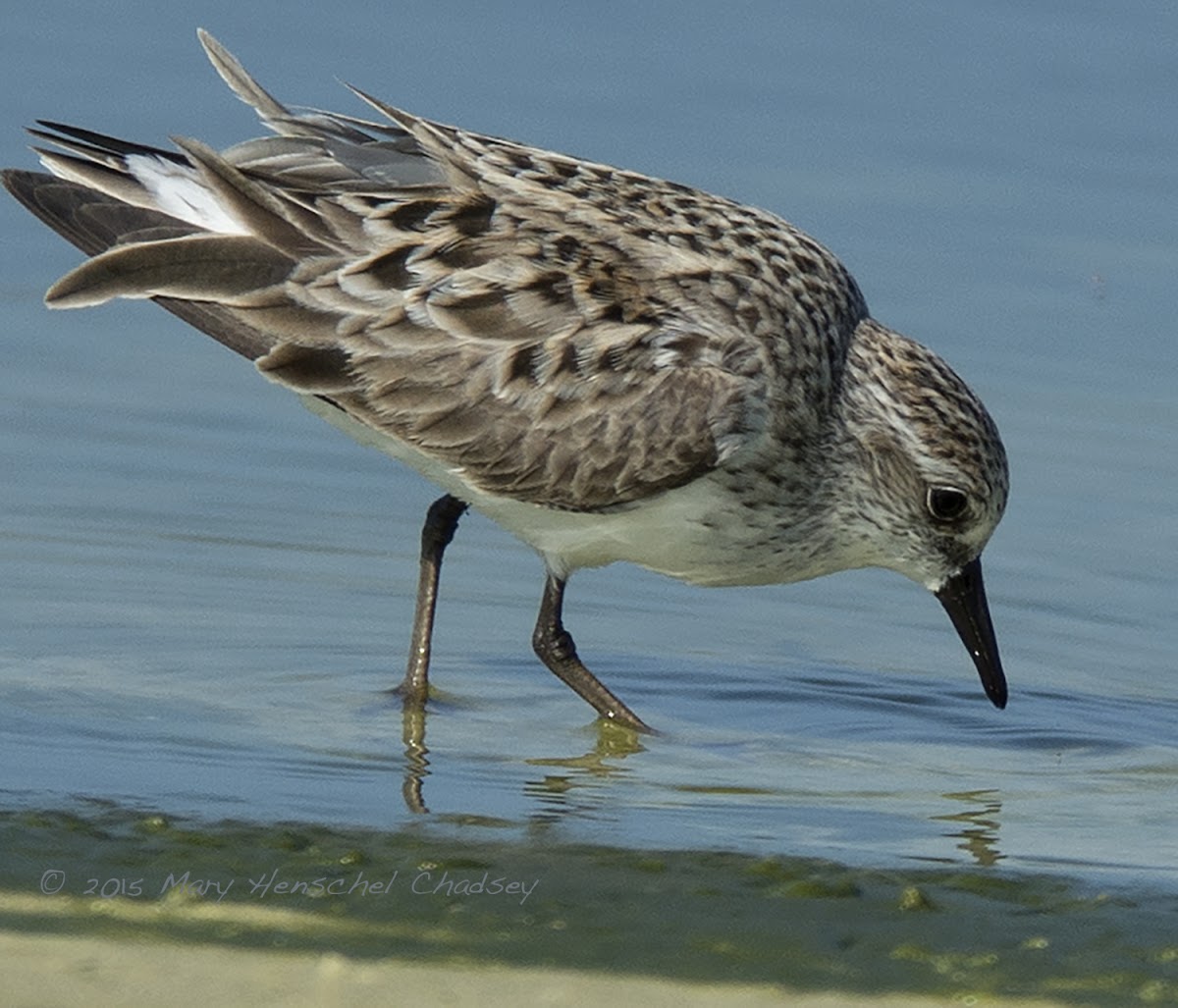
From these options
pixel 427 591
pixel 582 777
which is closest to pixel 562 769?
pixel 582 777

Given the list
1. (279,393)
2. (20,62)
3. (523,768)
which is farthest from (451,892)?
(20,62)

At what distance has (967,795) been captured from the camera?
8023mm

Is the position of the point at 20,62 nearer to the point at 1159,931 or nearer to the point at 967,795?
the point at 967,795

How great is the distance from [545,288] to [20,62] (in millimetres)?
5733

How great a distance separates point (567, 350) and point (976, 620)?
169cm

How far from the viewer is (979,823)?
768cm

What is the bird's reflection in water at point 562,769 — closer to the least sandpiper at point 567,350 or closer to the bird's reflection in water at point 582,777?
the bird's reflection in water at point 582,777

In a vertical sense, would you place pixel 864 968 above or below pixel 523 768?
above

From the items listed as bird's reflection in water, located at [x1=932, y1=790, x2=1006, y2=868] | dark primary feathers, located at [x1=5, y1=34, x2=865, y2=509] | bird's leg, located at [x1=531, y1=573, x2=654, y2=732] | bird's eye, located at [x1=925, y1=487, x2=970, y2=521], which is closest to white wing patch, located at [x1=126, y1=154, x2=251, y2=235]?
dark primary feathers, located at [x1=5, y1=34, x2=865, y2=509]

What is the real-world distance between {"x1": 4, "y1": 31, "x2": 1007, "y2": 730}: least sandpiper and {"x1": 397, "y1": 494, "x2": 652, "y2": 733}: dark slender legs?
12mm

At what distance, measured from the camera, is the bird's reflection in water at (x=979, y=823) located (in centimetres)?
727

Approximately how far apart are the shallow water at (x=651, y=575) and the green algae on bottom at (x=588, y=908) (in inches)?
11.2

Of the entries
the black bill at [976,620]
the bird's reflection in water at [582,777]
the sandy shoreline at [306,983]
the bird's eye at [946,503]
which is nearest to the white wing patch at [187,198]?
the bird's reflection in water at [582,777]

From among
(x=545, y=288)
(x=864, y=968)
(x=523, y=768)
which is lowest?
(x=523, y=768)
